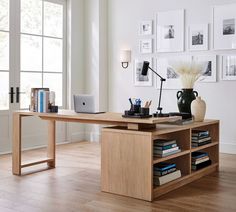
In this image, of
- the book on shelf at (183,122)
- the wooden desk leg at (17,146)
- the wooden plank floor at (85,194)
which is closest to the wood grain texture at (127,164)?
the wooden plank floor at (85,194)

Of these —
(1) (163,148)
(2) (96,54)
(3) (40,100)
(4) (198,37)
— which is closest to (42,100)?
(3) (40,100)

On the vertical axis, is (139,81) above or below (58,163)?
above

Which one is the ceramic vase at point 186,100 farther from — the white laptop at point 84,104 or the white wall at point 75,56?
the white wall at point 75,56

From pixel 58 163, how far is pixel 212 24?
122 inches

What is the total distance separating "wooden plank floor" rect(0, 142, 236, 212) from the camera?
3316mm

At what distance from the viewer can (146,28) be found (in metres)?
6.64

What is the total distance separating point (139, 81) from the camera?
267 inches

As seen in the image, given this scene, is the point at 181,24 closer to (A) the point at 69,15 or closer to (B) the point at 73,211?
(A) the point at 69,15

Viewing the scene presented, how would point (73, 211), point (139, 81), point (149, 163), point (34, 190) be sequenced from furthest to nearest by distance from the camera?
point (139, 81), point (34, 190), point (149, 163), point (73, 211)

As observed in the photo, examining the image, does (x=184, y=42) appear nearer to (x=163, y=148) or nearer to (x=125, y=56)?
(x=125, y=56)

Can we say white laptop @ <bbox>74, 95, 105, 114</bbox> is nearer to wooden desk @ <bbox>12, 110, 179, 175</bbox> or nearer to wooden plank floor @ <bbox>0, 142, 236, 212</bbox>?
wooden desk @ <bbox>12, 110, 179, 175</bbox>

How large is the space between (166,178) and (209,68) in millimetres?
2745

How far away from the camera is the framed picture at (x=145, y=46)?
260 inches

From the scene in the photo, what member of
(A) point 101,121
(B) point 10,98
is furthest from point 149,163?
(B) point 10,98
